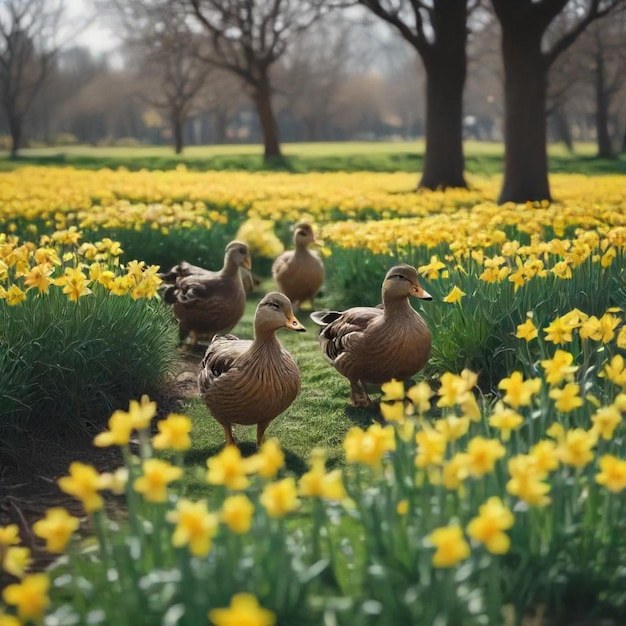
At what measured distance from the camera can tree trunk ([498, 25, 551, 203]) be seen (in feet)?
45.8

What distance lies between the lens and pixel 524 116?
1430 centimetres

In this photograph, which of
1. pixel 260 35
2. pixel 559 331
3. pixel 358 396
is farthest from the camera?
pixel 260 35

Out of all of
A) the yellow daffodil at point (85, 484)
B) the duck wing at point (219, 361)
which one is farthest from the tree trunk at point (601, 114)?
the yellow daffodil at point (85, 484)

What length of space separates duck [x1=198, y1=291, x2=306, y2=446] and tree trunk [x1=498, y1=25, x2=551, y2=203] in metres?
10.6

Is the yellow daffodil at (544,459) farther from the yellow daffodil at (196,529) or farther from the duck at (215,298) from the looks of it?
the duck at (215,298)

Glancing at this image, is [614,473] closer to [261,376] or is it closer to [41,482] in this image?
[261,376]

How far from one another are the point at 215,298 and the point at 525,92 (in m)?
9.24

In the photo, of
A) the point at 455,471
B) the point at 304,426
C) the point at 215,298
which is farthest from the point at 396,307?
the point at 455,471

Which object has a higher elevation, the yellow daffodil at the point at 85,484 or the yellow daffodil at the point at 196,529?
the yellow daffodil at the point at 85,484

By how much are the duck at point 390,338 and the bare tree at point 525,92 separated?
969cm

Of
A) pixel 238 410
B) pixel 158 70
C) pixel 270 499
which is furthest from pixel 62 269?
pixel 158 70

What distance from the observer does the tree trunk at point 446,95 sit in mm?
18094

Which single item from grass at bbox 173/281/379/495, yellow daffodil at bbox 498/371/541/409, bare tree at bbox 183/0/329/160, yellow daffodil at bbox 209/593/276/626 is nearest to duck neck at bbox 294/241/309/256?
grass at bbox 173/281/379/495

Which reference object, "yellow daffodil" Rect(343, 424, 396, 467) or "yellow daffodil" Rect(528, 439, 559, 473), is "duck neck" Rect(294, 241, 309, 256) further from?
"yellow daffodil" Rect(528, 439, 559, 473)
